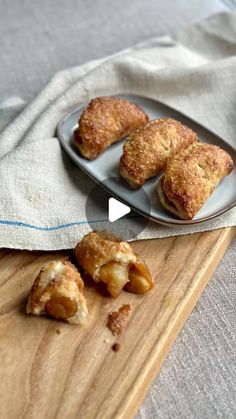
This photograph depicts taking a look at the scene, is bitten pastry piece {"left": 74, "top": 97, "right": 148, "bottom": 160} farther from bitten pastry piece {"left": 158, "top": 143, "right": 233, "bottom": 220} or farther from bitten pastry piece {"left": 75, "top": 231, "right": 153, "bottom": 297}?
bitten pastry piece {"left": 75, "top": 231, "right": 153, "bottom": 297}

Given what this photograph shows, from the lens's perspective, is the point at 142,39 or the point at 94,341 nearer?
the point at 94,341

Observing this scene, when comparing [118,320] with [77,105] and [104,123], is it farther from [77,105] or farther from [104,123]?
[77,105]

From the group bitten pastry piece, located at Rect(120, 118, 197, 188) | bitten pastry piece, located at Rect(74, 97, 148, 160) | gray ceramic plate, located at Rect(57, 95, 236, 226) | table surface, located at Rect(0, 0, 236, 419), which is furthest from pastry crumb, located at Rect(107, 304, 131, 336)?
bitten pastry piece, located at Rect(74, 97, 148, 160)

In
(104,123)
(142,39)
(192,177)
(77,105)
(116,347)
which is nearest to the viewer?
(116,347)

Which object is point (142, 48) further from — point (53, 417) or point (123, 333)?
point (53, 417)

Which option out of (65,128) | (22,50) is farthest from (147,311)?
(22,50)

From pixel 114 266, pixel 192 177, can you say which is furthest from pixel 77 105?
pixel 114 266

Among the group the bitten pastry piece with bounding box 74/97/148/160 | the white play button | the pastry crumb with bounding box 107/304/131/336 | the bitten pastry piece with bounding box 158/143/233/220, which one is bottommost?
the pastry crumb with bounding box 107/304/131/336

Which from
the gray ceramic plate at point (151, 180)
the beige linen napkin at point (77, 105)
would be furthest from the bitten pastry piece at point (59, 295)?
the gray ceramic plate at point (151, 180)
